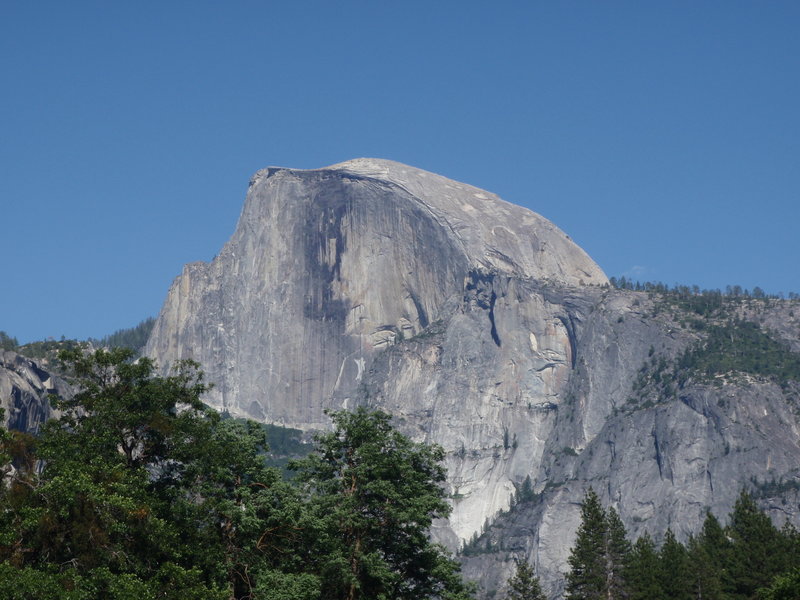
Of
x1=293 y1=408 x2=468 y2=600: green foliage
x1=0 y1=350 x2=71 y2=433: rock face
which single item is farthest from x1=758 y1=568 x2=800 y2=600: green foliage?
x1=0 y1=350 x2=71 y2=433: rock face

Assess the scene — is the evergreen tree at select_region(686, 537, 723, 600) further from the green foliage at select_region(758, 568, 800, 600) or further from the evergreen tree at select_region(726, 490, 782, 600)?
Result: the green foliage at select_region(758, 568, 800, 600)

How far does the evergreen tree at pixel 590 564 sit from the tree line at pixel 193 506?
45754 millimetres

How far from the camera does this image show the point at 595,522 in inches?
4301

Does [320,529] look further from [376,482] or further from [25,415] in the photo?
[25,415]

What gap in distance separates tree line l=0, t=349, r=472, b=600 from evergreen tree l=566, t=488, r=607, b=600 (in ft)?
150

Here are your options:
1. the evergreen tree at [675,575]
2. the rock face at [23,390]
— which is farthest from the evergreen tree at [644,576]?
the rock face at [23,390]

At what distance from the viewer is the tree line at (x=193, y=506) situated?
133ft

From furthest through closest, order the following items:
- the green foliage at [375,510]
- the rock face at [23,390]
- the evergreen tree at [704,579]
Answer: the rock face at [23,390] < the evergreen tree at [704,579] < the green foliage at [375,510]

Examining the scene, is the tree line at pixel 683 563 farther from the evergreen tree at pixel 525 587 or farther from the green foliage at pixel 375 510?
the green foliage at pixel 375 510

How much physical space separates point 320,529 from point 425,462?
8518 millimetres

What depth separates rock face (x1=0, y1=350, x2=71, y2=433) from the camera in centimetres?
17162

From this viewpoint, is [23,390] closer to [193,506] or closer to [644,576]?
[644,576]

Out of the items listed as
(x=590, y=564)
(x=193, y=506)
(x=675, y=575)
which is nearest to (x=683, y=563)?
(x=675, y=575)

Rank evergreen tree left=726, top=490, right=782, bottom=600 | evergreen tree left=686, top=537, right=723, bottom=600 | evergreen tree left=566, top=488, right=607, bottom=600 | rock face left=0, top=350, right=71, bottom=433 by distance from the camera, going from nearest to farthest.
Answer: evergreen tree left=686, top=537, right=723, bottom=600, evergreen tree left=726, top=490, right=782, bottom=600, evergreen tree left=566, top=488, right=607, bottom=600, rock face left=0, top=350, right=71, bottom=433
